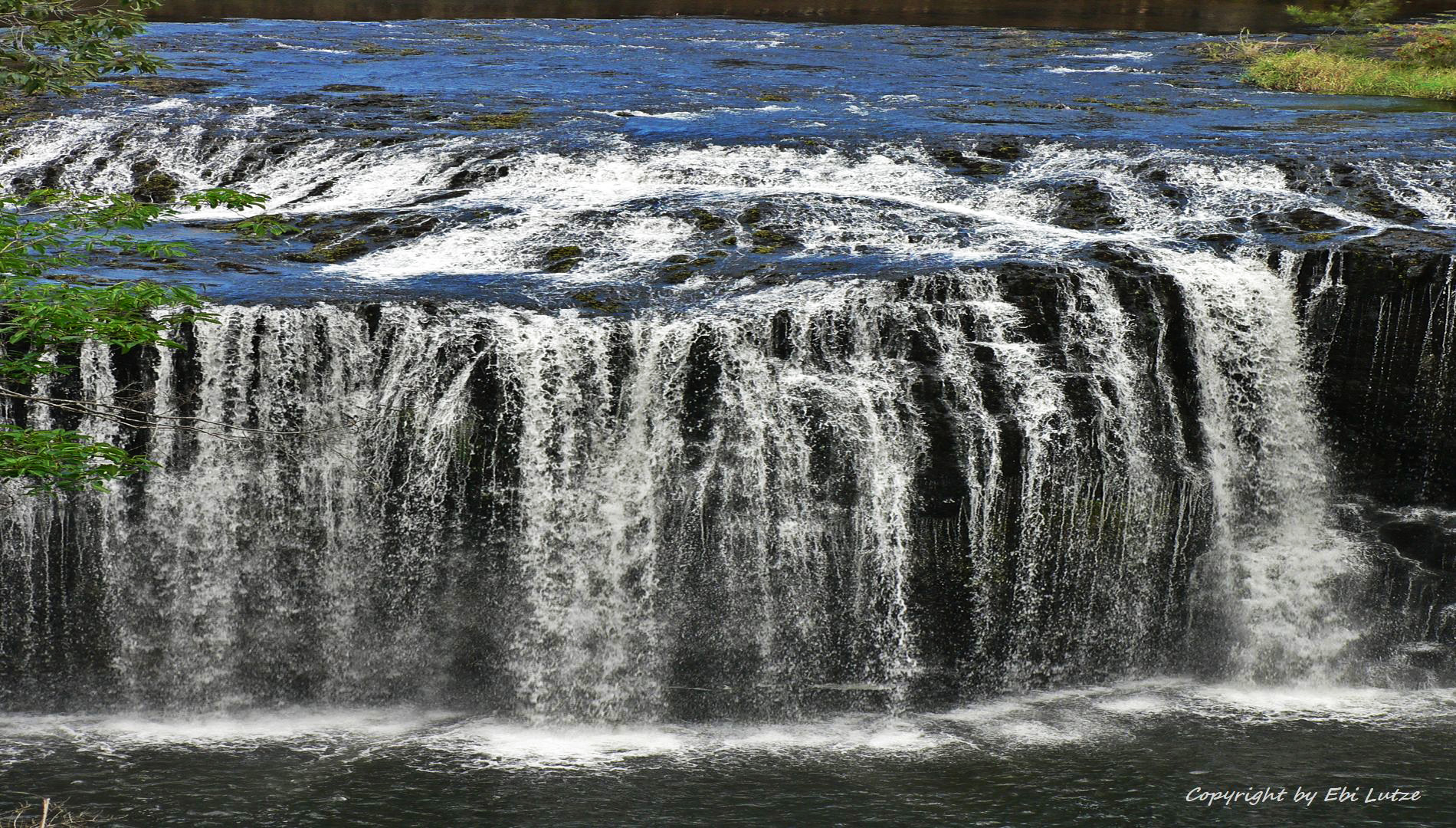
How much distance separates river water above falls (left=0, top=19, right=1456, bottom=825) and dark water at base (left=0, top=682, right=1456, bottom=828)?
0.05 m

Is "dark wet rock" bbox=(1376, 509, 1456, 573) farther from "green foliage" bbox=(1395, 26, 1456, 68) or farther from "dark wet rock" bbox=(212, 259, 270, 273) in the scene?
"green foliage" bbox=(1395, 26, 1456, 68)

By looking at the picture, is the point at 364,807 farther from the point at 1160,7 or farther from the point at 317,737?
the point at 1160,7

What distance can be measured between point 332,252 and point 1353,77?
18918mm

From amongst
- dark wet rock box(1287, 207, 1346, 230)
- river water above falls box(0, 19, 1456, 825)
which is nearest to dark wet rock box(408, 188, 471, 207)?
river water above falls box(0, 19, 1456, 825)

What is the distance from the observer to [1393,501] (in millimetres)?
13039

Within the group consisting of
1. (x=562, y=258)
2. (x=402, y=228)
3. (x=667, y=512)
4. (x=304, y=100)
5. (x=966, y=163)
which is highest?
(x=304, y=100)

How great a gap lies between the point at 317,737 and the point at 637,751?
258 cm

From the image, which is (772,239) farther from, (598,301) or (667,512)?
(667,512)

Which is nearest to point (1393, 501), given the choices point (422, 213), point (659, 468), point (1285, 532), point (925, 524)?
point (1285, 532)

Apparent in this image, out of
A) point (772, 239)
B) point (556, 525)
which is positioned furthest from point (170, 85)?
point (556, 525)

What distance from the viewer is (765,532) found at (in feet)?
39.8

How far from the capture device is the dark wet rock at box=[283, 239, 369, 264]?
1376 cm

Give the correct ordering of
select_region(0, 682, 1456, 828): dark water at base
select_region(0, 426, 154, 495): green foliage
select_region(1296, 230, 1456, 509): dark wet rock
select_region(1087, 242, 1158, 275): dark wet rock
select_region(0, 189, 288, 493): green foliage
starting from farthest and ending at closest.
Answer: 1. select_region(1087, 242, 1158, 275): dark wet rock
2. select_region(1296, 230, 1456, 509): dark wet rock
3. select_region(0, 682, 1456, 828): dark water at base
4. select_region(0, 189, 288, 493): green foliage
5. select_region(0, 426, 154, 495): green foliage

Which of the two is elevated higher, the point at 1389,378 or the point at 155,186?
the point at 155,186
